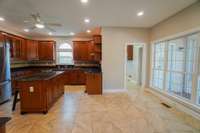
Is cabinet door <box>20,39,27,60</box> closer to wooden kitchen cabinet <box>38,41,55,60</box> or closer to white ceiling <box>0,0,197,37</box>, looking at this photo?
wooden kitchen cabinet <box>38,41,55,60</box>

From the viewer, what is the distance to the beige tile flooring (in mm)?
2666

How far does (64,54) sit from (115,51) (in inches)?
141

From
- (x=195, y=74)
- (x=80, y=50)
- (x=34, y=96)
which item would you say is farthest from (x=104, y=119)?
(x=80, y=50)

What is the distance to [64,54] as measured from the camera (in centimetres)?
773

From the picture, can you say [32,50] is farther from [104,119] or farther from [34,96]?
[104,119]

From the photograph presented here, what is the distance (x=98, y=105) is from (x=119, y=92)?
173cm

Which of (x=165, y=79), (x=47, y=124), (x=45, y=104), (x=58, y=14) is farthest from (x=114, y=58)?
(x=47, y=124)

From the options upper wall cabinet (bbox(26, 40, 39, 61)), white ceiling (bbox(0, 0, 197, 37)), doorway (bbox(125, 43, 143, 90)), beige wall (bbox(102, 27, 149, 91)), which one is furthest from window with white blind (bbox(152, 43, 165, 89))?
upper wall cabinet (bbox(26, 40, 39, 61))

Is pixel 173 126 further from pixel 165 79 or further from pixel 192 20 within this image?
pixel 192 20

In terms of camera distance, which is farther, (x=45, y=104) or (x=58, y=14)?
(x=58, y=14)

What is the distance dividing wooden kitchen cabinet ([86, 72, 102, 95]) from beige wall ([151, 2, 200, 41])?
9.21 feet

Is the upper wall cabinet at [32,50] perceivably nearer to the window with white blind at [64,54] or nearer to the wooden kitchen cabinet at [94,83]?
the window with white blind at [64,54]

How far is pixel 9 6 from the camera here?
3355mm

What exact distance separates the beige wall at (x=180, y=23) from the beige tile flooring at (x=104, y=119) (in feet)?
7.64
